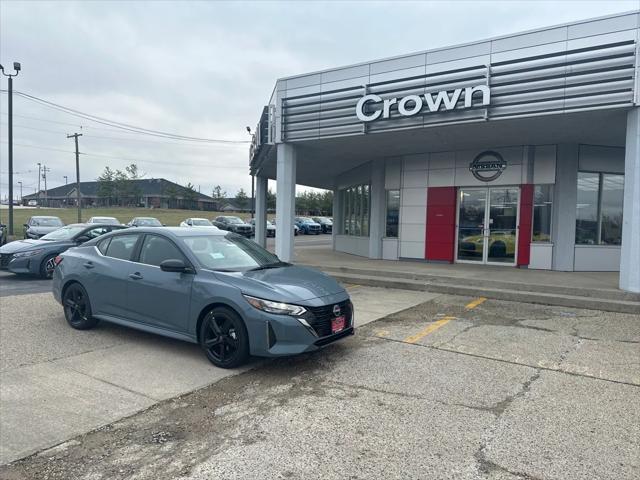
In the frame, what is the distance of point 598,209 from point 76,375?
1276 centimetres

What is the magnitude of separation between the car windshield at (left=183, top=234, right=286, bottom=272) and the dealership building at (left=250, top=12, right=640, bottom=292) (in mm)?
5960

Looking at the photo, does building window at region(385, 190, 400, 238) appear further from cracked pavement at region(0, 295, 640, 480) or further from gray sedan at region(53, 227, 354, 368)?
cracked pavement at region(0, 295, 640, 480)

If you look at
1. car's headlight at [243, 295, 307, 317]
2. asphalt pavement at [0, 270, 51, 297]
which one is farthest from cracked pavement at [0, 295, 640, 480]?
asphalt pavement at [0, 270, 51, 297]

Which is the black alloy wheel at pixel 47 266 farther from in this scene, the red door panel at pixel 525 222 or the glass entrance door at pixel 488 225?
the red door panel at pixel 525 222

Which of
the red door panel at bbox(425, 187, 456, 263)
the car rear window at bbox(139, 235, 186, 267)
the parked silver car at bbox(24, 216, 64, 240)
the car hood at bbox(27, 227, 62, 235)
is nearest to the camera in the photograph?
the car rear window at bbox(139, 235, 186, 267)

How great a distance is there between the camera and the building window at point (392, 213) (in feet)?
49.2

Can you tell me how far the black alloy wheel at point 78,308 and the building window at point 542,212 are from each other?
10.8 metres

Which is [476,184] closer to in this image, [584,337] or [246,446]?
[584,337]

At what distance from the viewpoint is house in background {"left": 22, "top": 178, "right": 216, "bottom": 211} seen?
7869 cm

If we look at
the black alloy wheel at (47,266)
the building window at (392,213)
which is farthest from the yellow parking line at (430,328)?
the black alloy wheel at (47,266)

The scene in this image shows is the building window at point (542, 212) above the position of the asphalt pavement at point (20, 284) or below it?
above

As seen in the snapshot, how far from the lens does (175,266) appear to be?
5.48 meters

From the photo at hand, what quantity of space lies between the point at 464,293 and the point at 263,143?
801 cm

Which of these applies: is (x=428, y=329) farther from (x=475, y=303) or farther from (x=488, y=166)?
(x=488, y=166)
